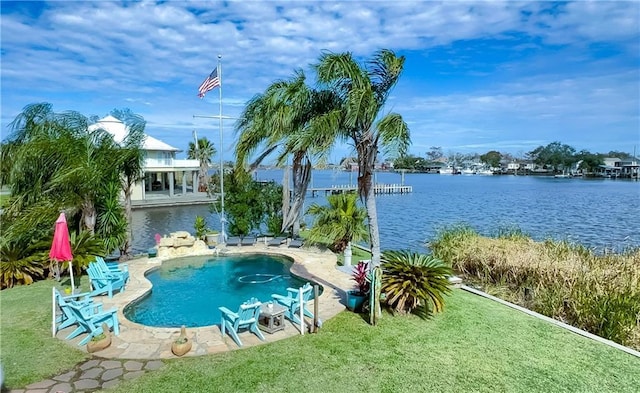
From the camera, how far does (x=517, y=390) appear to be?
5449 mm

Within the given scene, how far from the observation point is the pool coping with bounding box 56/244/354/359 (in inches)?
254

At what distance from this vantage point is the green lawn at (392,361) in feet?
18.0

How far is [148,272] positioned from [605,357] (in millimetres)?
11568

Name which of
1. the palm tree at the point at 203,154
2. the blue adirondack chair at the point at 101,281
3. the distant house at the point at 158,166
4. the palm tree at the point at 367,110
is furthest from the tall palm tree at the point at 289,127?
the palm tree at the point at 203,154

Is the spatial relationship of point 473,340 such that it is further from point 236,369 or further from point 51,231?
point 51,231

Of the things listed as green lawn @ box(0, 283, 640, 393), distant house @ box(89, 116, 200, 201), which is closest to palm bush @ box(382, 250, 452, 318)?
green lawn @ box(0, 283, 640, 393)

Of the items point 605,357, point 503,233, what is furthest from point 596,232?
point 605,357

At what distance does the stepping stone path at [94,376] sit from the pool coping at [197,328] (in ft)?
0.70

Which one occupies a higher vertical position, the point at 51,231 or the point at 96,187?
the point at 96,187

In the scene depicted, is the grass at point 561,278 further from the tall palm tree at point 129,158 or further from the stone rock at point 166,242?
the tall palm tree at point 129,158

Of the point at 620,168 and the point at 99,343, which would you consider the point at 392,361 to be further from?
the point at 620,168

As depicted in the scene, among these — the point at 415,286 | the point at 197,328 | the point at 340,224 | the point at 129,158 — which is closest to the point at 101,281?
the point at 197,328

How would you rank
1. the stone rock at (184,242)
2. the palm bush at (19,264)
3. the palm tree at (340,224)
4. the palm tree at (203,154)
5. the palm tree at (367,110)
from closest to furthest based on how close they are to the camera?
the palm tree at (367,110) < the palm bush at (19,264) < the stone rock at (184,242) < the palm tree at (340,224) < the palm tree at (203,154)

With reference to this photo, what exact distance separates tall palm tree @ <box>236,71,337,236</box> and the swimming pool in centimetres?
285
